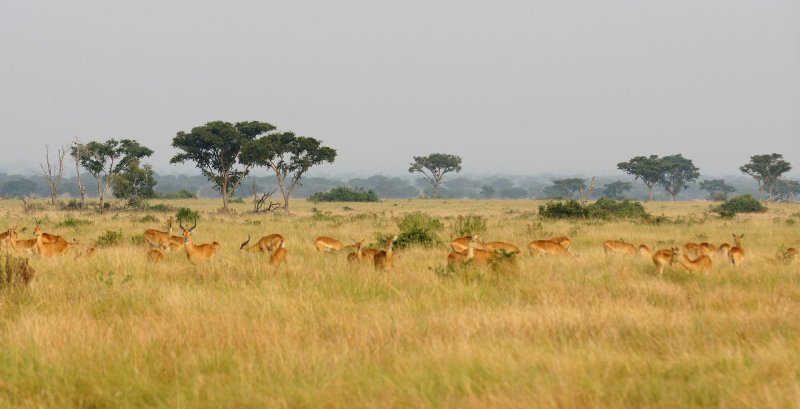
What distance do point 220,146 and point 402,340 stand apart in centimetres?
4408

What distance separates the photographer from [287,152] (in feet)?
158

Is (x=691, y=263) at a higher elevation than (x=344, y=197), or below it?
→ below

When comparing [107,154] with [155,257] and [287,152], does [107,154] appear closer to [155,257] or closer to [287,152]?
[287,152]

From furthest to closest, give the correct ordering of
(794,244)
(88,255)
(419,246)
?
(794,244) → (419,246) → (88,255)

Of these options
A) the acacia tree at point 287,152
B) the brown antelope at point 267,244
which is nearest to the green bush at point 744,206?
the acacia tree at point 287,152

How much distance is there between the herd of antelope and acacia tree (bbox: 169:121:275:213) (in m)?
33.9

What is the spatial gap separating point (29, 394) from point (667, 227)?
888 inches

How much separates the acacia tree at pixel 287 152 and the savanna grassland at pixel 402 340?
3736 cm

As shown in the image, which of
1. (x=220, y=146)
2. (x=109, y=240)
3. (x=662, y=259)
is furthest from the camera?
(x=220, y=146)

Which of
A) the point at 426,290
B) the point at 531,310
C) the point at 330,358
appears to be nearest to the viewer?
the point at 330,358

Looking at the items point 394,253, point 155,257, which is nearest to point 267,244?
point 155,257

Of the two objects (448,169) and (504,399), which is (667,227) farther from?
(448,169)

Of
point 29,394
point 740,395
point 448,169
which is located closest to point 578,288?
point 740,395

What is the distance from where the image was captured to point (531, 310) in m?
6.60
